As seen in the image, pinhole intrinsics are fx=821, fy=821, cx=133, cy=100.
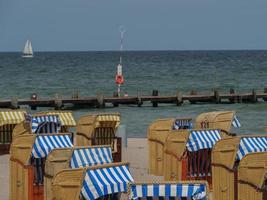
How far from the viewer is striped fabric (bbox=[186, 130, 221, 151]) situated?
13.8 m

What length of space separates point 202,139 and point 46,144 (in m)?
2.81

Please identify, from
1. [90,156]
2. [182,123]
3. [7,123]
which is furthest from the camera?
[7,123]

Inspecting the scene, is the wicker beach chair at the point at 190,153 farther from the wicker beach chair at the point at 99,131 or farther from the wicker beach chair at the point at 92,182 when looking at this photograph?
the wicker beach chair at the point at 92,182

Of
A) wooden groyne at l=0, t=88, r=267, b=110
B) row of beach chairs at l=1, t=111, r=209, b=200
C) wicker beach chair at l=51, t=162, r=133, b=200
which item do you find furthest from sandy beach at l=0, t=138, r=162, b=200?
wooden groyne at l=0, t=88, r=267, b=110

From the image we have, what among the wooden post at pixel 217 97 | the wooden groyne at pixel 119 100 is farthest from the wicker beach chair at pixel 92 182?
the wooden post at pixel 217 97

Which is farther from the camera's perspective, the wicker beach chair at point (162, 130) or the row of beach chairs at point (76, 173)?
the wicker beach chair at point (162, 130)

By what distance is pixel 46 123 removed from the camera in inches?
715

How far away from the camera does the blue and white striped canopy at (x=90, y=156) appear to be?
11.4 meters

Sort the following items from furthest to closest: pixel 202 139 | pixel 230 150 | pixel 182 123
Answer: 1. pixel 182 123
2. pixel 202 139
3. pixel 230 150

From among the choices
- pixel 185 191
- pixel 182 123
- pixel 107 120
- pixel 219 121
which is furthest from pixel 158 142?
pixel 185 191

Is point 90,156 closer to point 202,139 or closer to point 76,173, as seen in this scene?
point 76,173

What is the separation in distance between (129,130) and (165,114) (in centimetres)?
996

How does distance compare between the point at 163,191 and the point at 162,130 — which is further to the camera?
the point at 162,130

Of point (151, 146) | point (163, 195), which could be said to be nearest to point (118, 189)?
point (163, 195)
